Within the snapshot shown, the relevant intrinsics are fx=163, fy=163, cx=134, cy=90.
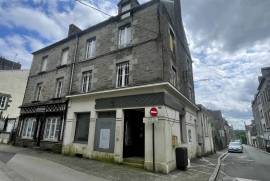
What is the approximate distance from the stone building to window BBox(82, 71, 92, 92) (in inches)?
3.1

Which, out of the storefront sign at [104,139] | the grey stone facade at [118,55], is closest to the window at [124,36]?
the grey stone facade at [118,55]

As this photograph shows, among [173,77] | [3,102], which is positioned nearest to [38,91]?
[3,102]

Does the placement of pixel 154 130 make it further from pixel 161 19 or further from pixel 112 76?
pixel 161 19

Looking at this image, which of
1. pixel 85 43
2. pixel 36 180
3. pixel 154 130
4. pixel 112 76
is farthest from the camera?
pixel 85 43

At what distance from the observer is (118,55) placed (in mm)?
11414

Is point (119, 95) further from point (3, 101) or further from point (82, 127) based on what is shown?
point (3, 101)

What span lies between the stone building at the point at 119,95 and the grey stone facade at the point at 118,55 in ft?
0.20

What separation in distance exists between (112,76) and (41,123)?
8547 millimetres

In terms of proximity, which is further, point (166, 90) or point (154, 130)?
point (166, 90)

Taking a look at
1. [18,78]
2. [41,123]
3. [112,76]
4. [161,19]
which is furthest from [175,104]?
[18,78]

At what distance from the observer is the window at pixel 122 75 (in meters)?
10.8

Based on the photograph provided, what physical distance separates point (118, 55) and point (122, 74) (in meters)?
1.43

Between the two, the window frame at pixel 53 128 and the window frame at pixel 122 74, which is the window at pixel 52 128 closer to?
the window frame at pixel 53 128

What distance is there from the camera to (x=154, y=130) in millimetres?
8469
